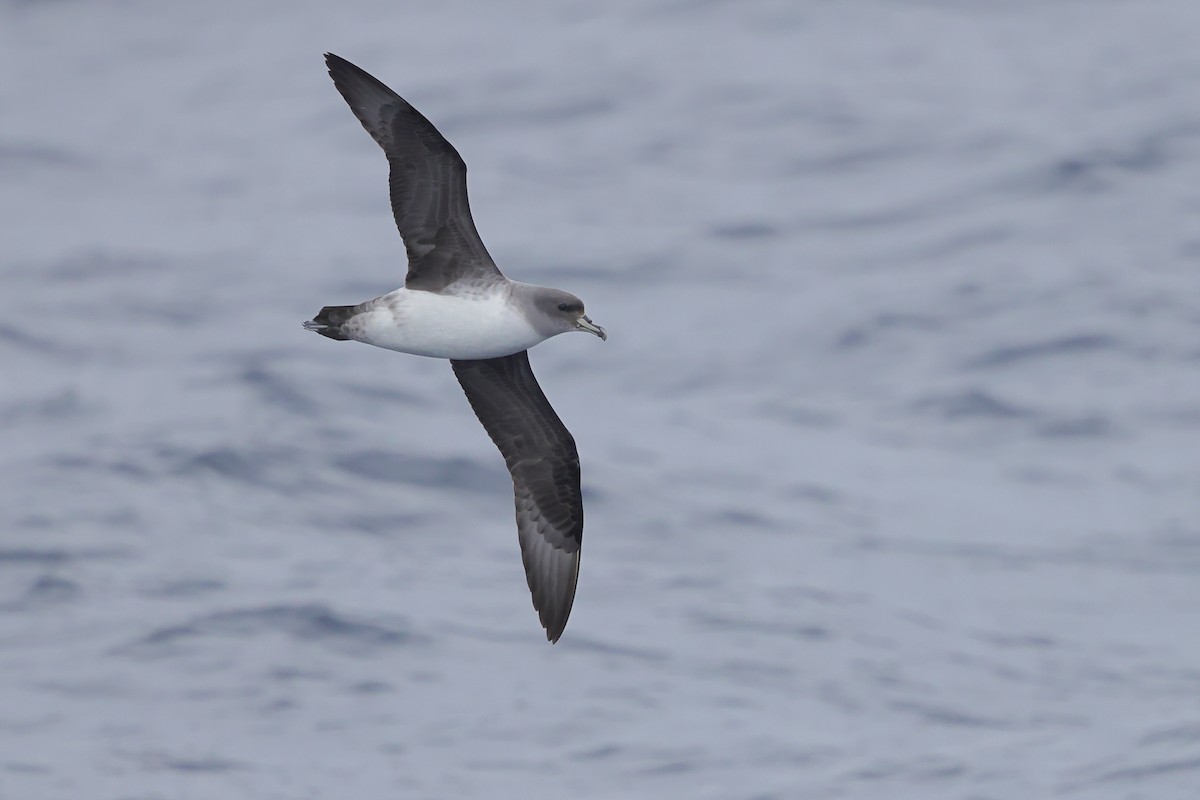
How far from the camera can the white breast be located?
10.5m

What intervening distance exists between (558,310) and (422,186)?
3.08 feet

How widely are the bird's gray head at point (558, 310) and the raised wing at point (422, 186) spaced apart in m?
0.32

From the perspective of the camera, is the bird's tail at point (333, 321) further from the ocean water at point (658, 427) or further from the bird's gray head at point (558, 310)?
the ocean water at point (658, 427)

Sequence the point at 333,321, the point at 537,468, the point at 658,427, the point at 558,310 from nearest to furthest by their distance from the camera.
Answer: the point at 558,310, the point at 333,321, the point at 537,468, the point at 658,427

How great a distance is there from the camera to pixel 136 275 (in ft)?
91.1

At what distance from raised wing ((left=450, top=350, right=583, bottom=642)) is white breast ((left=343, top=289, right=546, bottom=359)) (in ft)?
2.65

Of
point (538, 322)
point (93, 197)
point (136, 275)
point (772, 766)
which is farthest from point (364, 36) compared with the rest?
point (538, 322)

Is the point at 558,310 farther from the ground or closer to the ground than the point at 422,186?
closer to the ground

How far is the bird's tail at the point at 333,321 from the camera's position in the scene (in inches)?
418

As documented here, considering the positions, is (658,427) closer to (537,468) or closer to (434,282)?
(537,468)

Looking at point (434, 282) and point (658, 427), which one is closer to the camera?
point (434, 282)

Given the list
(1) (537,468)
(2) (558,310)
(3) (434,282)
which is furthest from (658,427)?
(2) (558,310)

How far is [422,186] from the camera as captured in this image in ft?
34.8

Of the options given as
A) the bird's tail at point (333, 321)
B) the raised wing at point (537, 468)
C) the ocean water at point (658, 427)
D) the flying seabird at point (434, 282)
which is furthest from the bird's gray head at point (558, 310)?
the ocean water at point (658, 427)
